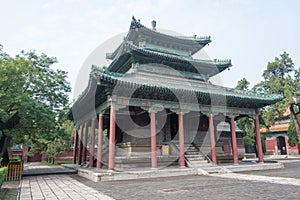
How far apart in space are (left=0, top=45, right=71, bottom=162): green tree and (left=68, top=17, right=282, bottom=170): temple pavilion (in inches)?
80.7

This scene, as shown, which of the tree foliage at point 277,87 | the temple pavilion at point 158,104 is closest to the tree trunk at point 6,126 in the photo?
the temple pavilion at point 158,104

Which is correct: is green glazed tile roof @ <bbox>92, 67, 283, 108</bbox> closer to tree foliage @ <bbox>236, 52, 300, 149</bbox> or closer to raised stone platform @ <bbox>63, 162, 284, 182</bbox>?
raised stone platform @ <bbox>63, 162, 284, 182</bbox>

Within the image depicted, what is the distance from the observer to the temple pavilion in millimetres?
13656

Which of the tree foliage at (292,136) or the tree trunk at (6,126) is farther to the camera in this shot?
the tree foliage at (292,136)

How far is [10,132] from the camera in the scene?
551 inches

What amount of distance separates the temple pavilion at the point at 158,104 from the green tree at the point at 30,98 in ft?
6.73

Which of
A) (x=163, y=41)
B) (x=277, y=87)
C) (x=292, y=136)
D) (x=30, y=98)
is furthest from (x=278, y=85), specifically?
(x=30, y=98)

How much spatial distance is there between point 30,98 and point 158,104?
8.48m

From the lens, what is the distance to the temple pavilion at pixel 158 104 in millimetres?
13656

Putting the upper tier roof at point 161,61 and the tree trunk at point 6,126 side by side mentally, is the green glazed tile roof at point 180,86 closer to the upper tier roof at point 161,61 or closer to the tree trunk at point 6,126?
the upper tier roof at point 161,61

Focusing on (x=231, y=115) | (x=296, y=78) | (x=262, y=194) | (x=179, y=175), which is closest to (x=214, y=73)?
(x=231, y=115)

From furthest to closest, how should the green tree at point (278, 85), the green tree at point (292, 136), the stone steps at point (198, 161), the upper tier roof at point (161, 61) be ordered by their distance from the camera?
the green tree at point (292, 136)
the green tree at point (278, 85)
the upper tier roof at point (161, 61)
the stone steps at point (198, 161)

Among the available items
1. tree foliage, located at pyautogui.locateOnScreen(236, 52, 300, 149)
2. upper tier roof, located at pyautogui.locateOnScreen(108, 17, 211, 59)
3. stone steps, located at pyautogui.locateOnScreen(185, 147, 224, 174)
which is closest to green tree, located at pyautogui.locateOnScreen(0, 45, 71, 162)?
upper tier roof, located at pyautogui.locateOnScreen(108, 17, 211, 59)

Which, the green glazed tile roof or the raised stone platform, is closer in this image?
the raised stone platform
